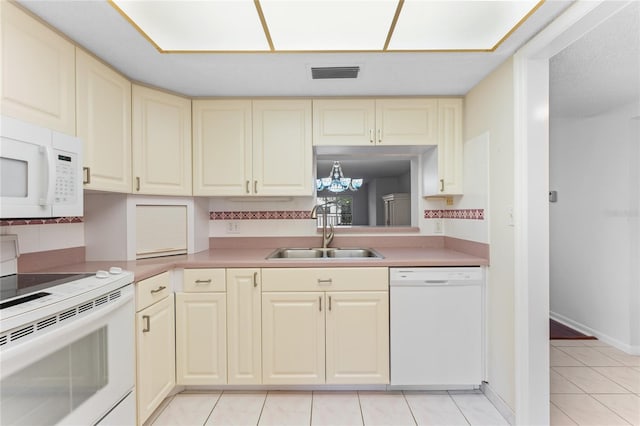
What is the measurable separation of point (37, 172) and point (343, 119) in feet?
5.78

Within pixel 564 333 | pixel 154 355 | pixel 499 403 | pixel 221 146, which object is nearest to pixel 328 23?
pixel 221 146

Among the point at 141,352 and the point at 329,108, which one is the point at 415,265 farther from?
the point at 141,352

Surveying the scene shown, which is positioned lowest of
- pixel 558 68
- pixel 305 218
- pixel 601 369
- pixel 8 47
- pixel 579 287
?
pixel 601 369

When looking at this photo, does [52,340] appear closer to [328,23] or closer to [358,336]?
[358,336]

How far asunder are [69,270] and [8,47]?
1088 millimetres

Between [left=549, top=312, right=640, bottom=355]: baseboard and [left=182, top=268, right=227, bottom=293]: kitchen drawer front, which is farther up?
[left=182, top=268, right=227, bottom=293]: kitchen drawer front

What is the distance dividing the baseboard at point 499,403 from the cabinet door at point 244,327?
4.68 ft

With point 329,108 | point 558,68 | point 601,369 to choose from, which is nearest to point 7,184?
point 329,108

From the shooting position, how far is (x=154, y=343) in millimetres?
1805

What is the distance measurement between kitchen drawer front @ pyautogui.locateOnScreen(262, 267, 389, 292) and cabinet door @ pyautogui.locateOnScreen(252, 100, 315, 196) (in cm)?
63

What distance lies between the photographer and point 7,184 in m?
1.20

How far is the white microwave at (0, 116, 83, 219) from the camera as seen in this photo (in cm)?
120

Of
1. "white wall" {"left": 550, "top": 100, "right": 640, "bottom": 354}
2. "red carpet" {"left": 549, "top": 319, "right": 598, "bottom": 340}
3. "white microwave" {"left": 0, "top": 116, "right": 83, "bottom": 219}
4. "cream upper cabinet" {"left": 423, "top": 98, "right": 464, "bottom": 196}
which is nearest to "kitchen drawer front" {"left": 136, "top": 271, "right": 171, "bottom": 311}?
"white microwave" {"left": 0, "top": 116, "right": 83, "bottom": 219}

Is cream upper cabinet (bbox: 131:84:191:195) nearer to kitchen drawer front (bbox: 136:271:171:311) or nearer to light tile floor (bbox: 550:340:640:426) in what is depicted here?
kitchen drawer front (bbox: 136:271:171:311)
